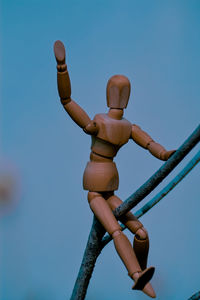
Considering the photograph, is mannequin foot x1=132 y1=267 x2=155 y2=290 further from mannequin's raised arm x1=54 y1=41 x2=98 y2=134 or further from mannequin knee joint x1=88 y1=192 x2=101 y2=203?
mannequin's raised arm x1=54 y1=41 x2=98 y2=134

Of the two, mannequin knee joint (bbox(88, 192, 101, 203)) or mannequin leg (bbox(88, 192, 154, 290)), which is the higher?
mannequin knee joint (bbox(88, 192, 101, 203))

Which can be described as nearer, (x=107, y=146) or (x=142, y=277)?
(x=142, y=277)

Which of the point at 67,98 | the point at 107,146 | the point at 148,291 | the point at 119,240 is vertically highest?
the point at 67,98

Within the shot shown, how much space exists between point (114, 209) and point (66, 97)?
1.09 feet

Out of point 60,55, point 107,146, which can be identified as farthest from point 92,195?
point 60,55

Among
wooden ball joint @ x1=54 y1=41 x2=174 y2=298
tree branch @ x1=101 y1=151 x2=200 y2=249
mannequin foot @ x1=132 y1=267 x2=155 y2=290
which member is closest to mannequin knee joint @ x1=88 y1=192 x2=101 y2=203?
wooden ball joint @ x1=54 y1=41 x2=174 y2=298

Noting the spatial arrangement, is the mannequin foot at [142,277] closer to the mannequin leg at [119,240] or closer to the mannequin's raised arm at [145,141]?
the mannequin leg at [119,240]

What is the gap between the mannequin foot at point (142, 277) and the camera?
0.96 metres

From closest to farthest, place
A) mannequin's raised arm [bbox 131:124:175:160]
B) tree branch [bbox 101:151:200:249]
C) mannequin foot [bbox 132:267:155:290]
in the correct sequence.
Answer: mannequin foot [bbox 132:267:155:290] < tree branch [bbox 101:151:200:249] < mannequin's raised arm [bbox 131:124:175:160]

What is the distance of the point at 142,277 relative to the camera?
98 cm

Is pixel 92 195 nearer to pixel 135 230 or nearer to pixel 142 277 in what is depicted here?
pixel 135 230

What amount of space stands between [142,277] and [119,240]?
0.14m

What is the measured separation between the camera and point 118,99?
3.97ft

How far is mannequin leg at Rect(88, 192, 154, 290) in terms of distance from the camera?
100 cm
